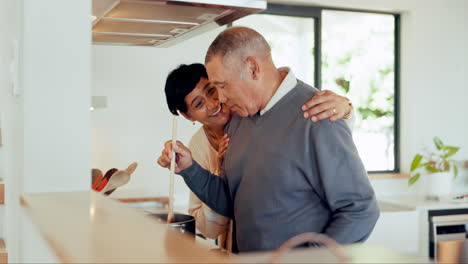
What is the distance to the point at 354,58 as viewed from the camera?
4.24 meters

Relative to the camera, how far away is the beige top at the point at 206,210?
7.11ft

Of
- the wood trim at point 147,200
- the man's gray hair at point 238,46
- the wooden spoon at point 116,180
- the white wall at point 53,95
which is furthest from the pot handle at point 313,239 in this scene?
the wood trim at point 147,200

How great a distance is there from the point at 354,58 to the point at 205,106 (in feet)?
7.65

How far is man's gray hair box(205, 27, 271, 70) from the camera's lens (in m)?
1.82

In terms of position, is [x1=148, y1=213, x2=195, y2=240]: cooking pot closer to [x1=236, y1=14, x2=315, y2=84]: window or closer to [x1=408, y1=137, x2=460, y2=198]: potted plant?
[x1=236, y1=14, x2=315, y2=84]: window

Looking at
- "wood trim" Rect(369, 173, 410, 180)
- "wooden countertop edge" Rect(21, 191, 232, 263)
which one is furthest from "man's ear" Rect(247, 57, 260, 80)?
"wood trim" Rect(369, 173, 410, 180)

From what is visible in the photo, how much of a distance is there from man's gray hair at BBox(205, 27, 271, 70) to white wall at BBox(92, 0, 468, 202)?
1828mm

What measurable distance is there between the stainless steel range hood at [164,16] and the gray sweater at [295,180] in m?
0.36

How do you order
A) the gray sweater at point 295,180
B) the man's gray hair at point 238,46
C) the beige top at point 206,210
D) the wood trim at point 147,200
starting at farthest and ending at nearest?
1. the wood trim at point 147,200
2. the beige top at point 206,210
3. the man's gray hair at point 238,46
4. the gray sweater at point 295,180

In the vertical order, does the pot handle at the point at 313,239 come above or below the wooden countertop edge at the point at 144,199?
above

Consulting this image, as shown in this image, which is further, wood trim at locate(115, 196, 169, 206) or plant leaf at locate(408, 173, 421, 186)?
plant leaf at locate(408, 173, 421, 186)

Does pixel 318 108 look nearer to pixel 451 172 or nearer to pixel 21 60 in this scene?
pixel 21 60

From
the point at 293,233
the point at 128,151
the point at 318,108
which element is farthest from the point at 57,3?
the point at 128,151

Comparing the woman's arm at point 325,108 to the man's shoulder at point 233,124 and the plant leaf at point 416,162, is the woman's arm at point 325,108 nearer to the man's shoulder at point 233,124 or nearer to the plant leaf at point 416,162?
the man's shoulder at point 233,124
